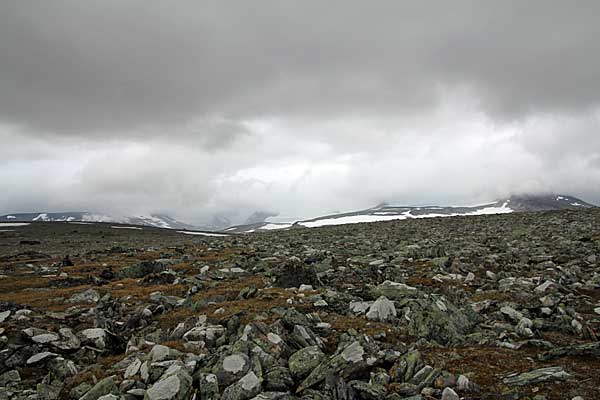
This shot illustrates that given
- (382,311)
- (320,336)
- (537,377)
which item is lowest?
(537,377)

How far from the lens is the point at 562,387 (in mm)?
6754

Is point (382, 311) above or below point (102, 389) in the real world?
above

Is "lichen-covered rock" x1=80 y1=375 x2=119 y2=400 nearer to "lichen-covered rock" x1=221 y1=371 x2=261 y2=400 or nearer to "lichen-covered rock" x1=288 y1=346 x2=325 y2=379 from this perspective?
"lichen-covered rock" x1=221 y1=371 x2=261 y2=400

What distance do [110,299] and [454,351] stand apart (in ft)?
43.6

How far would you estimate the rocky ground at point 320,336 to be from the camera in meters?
7.20

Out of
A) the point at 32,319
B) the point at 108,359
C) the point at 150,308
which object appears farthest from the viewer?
the point at 150,308

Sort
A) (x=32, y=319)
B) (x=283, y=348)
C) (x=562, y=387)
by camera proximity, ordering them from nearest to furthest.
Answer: (x=562, y=387), (x=283, y=348), (x=32, y=319)

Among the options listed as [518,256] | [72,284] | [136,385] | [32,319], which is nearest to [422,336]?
[136,385]

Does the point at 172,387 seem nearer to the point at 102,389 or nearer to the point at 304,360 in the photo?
the point at 102,389

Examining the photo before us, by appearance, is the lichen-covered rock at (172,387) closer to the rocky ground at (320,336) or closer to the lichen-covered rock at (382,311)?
the rocky ground at (320,336)

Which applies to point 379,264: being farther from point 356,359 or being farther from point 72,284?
point 72,284

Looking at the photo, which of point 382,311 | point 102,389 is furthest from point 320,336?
point 102,389

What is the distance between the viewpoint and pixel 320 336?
32.1 ft

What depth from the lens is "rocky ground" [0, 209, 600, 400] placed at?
7198 millimetres
